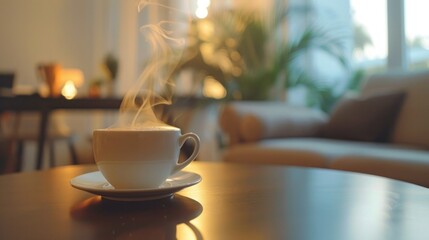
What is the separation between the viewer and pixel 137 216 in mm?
557

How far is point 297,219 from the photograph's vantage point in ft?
1.75

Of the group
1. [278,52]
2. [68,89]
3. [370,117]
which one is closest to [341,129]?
[370,117]

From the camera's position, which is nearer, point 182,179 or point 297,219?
point 297,219

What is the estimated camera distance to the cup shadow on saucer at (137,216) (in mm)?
484

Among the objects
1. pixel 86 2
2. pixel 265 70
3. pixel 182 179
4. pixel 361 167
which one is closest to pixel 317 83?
pixel 265 70

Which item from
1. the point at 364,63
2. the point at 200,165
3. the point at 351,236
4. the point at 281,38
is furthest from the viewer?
the point at 281,38

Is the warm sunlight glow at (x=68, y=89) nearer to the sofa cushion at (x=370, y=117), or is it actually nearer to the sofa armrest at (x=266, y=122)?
the sofa armrest at (x=266, y=122)

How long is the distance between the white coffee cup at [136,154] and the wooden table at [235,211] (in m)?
0.04

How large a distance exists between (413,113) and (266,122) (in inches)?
26.0

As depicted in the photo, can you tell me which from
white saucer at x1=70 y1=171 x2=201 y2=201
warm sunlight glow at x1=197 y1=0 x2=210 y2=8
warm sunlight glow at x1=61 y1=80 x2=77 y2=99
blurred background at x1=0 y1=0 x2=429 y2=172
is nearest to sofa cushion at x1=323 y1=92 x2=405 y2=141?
blurred background at x1=0 y1=0 x2=429 y2=172

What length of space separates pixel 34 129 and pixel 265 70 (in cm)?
189

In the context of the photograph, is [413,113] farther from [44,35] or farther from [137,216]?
[44,35]

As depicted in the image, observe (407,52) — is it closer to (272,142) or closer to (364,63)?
(364,63)

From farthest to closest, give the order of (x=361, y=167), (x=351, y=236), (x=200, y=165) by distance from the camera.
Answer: (x=361, y=167) → (x=200, y=165) → (x=351, y=236)
